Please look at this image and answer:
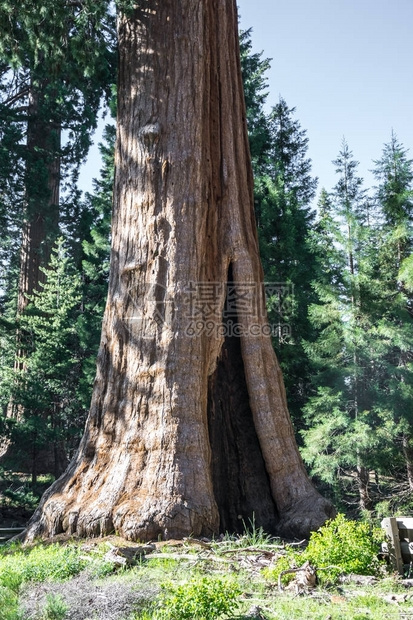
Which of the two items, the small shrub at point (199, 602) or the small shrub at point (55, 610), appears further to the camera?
the small shrub at point (55, 610)

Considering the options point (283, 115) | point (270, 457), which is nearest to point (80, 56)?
point (270, 457)

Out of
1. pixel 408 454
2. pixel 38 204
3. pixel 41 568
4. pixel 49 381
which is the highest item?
pixel 38 204

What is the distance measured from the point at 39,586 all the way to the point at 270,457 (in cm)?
288

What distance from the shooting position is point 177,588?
127 inches

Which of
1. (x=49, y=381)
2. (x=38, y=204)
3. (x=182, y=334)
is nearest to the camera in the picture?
(x=182, y=334)

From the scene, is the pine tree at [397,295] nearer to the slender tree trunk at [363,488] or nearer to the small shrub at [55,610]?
the slender tree trunk at [363,488]

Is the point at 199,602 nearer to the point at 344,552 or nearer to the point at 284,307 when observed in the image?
the point at 344,552

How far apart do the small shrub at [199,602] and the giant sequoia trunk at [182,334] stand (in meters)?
1.83

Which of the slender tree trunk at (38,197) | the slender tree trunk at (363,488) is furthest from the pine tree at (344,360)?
the slender tree trunk at (38,197)

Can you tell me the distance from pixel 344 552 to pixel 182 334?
244cm

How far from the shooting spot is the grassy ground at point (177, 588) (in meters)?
3.22

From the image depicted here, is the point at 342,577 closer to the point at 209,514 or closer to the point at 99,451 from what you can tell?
the point at 209,514

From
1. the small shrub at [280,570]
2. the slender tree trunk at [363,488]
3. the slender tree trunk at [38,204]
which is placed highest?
the slender tree trunk at [38,204]

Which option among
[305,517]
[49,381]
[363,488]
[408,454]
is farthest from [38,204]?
[305,517]
